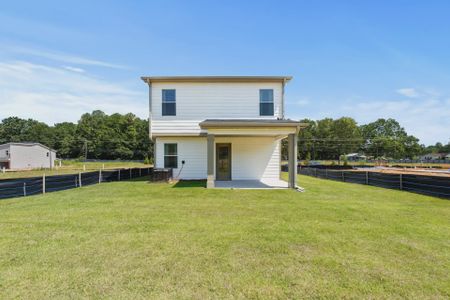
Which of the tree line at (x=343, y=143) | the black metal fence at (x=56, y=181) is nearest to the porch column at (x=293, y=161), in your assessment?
the black metal fence at (x=56, y=181)

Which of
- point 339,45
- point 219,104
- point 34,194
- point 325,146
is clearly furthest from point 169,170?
point 325,146

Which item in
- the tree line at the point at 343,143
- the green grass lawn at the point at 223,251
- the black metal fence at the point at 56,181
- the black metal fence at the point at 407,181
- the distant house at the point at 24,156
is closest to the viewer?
the green grass lawn at the point at 223,251

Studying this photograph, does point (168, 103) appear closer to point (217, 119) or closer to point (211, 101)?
point (211, 101)

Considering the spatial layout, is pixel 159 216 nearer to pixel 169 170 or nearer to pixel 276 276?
pixel 276 276

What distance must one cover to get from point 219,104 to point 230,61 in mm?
4855

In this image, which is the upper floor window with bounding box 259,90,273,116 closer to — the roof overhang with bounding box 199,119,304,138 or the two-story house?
the two-story house

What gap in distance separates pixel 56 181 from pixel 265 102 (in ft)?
35.2

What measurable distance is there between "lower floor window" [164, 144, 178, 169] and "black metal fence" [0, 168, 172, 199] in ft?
2.64

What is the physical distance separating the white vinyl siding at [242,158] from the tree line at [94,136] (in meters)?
39.0

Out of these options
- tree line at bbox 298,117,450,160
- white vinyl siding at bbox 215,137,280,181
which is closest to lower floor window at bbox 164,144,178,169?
white vinyl siding at bbox 215,137,280,181

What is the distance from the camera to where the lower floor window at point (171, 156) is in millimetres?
13922

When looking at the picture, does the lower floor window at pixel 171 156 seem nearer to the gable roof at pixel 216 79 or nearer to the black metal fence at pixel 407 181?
the gable roof at pixel 216 79

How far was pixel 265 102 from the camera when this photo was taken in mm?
13703

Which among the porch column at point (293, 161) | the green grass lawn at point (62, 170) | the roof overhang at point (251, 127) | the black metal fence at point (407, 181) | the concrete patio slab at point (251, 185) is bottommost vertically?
the green grass lawn at point (62, 170)
